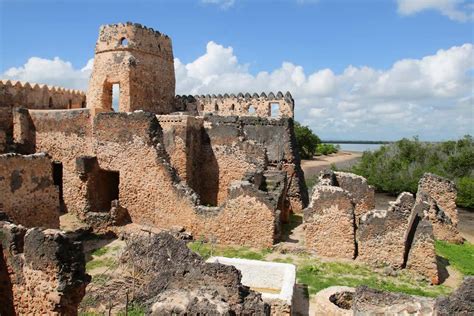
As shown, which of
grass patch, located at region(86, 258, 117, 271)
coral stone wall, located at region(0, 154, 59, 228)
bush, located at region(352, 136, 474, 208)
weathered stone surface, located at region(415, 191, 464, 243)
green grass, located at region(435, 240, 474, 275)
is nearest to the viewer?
coral stone wall, located at region(0, 154, 59, 228)

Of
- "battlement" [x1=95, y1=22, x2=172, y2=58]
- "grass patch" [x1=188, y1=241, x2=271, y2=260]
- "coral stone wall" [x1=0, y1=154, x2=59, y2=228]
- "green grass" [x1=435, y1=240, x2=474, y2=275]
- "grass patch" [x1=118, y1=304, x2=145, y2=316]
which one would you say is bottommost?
"green grass" [x1=435, y1=240, x2=474, y2=275]

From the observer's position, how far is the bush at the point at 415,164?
27953 mm

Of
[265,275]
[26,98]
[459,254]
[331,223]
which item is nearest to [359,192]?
[459,254]

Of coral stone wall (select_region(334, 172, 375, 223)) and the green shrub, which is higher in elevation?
the green shrub

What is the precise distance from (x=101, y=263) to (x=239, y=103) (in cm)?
1510

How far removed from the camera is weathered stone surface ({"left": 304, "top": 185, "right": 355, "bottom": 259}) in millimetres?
11094

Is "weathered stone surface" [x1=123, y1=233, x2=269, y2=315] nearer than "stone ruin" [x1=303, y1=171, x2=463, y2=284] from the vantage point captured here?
Yes

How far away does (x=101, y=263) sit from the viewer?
10.6 m

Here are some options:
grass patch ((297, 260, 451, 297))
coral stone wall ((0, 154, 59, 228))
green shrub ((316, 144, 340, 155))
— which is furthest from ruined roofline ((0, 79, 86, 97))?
green shrub ((316, 144, 340, 155))

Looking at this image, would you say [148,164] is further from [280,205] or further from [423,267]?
[423,267]

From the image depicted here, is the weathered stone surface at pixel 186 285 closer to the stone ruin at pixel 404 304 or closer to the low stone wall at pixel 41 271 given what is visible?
the low stone wall at pixel 41 271

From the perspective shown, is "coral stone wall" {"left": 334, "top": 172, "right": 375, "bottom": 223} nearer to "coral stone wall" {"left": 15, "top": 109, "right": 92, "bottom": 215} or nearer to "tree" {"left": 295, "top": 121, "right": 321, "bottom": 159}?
"coral stone wall" {"left": 15, "top": 109, "right": 92, "bottom": 215}

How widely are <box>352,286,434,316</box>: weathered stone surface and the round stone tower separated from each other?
13.5 meters

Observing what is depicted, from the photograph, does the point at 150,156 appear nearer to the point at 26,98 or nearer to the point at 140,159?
the point at 140,159
